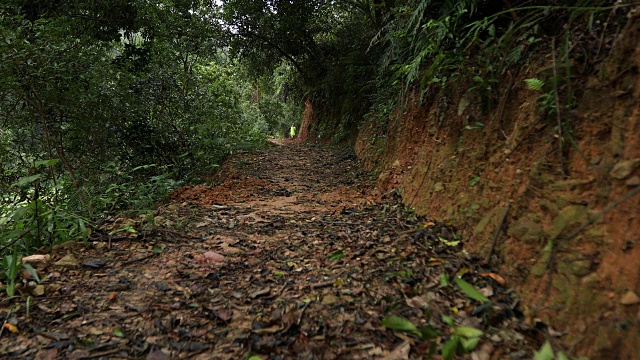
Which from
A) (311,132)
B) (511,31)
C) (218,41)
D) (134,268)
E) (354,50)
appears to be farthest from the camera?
(311,132)

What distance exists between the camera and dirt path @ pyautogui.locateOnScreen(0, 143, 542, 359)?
1.57m

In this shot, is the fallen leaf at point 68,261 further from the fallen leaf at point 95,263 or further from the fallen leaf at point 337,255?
the fallen leaf at point 337,255

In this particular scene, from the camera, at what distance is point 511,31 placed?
268 centimetres

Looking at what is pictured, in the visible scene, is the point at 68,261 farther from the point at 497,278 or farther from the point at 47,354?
the point at 497,278

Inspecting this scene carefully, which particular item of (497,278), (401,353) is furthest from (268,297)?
(497,278)

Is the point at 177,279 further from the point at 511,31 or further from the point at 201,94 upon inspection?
the point at 201,94

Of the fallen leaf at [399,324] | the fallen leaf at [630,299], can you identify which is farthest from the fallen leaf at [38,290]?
the fallen leaf at [630,299]

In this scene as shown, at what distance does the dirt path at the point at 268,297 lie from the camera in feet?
5.16

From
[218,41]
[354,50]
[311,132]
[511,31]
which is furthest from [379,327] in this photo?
[311,132]

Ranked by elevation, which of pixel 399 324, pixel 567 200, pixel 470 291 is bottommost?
pixel 399 324

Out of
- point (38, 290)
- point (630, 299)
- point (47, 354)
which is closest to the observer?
point (630, 299)

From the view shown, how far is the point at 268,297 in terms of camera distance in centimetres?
206

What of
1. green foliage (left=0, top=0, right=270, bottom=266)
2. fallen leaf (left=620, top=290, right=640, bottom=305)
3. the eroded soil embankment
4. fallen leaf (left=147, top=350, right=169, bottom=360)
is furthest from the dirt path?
green foliage (left=0, top=0, right=270, bottom=266)

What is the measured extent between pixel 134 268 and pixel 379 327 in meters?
1.87
